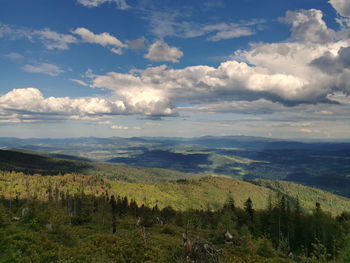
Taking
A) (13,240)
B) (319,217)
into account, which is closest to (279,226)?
(319,217)

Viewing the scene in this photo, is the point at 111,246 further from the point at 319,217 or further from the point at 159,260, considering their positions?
the point at 319,217

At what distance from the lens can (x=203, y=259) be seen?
24016 millimetres

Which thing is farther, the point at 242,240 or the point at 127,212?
the point at 127,212

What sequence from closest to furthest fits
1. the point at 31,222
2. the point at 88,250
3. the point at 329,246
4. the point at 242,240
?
the point at 88,250 → the point at 31,222 → the point at 242,240 → the point at 329,246

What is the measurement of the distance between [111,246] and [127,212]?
116 m

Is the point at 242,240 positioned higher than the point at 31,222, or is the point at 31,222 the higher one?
the point at 31,222

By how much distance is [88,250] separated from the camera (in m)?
27.6

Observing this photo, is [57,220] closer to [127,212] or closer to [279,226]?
[279,226]

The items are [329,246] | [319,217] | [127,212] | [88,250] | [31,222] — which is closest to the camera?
[88,250]

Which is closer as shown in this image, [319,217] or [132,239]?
[132,239]

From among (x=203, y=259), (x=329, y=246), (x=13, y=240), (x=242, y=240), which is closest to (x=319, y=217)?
(x=329, y=246)

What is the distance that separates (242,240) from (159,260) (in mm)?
27003

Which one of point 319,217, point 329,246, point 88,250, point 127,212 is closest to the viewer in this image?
point 88,250

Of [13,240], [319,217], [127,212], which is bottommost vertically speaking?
[127,212]
